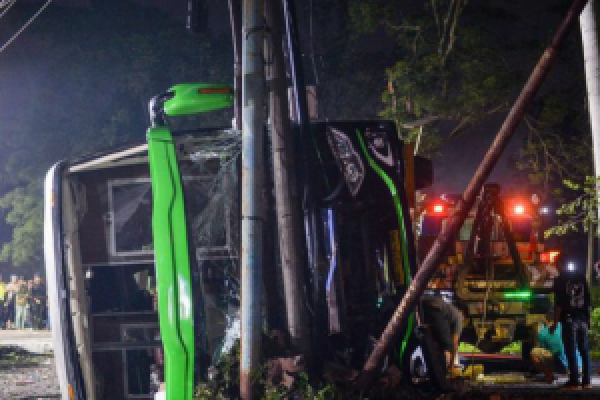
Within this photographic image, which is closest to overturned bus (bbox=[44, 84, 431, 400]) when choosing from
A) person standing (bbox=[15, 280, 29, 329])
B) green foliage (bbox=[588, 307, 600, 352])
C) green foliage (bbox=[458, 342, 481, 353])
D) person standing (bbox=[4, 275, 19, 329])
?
green foliage (bbox=[458, 342, 481, 353])

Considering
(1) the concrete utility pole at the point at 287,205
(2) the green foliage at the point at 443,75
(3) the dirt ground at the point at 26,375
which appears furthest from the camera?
(2) the green foliage at the point at 443,75

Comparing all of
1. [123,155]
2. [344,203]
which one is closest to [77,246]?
[123,155]

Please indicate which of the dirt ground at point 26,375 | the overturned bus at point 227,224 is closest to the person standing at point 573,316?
the overturned bus at point 227,224

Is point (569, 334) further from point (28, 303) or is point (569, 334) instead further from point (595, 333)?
point (28, 303)

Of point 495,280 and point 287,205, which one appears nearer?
point 287,205

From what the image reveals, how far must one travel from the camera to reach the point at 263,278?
29.2 ft

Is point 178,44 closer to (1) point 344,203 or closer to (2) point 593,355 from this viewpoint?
(2) point 593,355

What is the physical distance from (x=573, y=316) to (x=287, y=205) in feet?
16.4

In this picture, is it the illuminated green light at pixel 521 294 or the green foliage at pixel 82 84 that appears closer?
the illuminated green light at pixel 521 294

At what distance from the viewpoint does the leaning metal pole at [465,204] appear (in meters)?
7.84

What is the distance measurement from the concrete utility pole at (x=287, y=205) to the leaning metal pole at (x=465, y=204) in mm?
684

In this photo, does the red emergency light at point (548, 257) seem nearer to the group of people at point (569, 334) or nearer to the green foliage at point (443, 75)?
the group of people at point (569, 334)

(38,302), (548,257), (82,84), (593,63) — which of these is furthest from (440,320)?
(82,84)

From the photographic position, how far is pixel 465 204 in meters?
8.11
